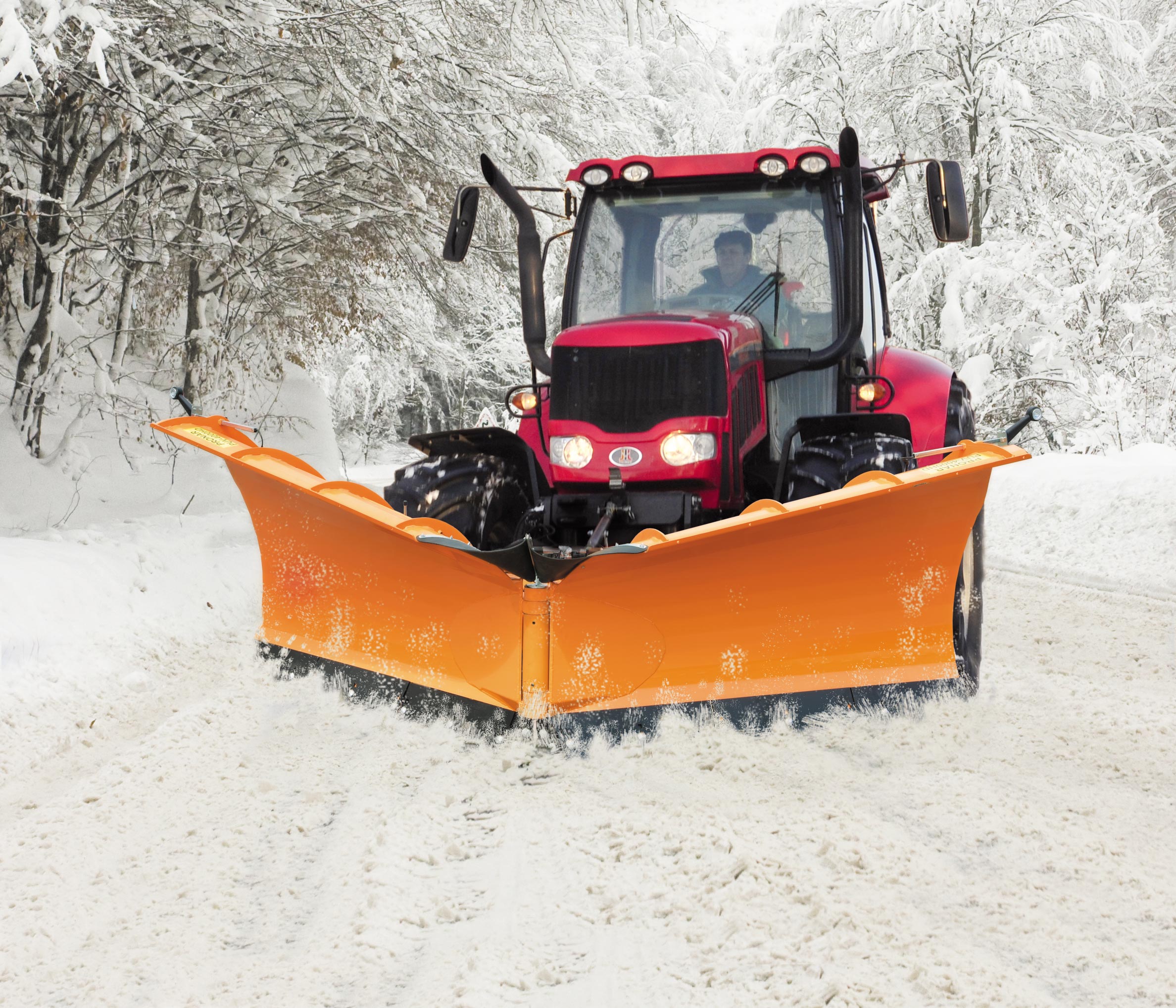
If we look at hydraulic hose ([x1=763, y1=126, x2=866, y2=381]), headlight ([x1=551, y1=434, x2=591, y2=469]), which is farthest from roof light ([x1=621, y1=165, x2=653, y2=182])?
headlight ([x1=551, y1=434, x2=591, y2=469])

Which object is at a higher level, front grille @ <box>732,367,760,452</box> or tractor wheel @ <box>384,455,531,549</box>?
front grille @ <box>732,367,760,452</box>

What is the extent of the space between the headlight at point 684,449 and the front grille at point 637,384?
3.0 inches

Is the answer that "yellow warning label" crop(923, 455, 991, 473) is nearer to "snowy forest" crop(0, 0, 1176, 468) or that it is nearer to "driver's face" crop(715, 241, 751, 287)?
"driver's face" crop(715, 241, 751, 287)

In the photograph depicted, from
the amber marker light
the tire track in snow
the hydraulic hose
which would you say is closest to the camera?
the tire track in snow

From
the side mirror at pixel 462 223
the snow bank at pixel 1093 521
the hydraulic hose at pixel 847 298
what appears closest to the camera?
the hydraulic hose at pixel 847 298

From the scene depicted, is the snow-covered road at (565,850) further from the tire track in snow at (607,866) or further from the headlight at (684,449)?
the headlight at (684,449)

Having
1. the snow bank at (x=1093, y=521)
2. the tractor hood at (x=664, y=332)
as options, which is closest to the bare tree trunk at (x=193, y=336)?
the tractor hood at (x=664, y=332)

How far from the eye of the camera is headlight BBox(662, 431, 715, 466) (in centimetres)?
365

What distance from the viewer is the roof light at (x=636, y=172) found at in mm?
4320

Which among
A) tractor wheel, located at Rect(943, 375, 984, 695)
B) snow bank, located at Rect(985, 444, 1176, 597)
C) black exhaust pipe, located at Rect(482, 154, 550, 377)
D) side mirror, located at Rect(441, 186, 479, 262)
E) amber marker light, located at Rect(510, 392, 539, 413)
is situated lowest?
snow bank, located at Rect(985, 444, 1176, 597)

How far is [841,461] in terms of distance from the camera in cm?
356

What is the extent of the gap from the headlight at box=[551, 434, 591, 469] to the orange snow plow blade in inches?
26.0

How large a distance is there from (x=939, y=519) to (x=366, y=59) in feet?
15.9

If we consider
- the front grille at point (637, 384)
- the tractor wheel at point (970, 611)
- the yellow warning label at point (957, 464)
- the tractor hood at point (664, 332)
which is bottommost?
the tractor wheel at point (970, 611)
